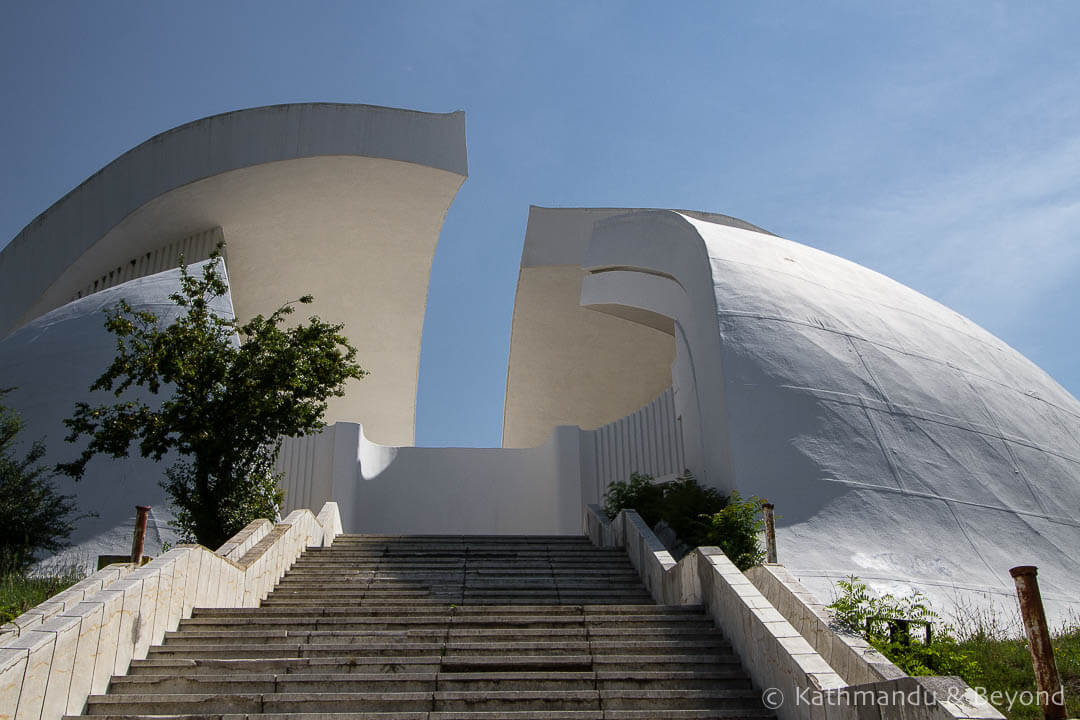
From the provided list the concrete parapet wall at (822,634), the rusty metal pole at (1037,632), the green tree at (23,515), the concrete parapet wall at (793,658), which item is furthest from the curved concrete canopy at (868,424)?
the green tree at (23,515)

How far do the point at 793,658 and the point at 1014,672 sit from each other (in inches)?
98.5

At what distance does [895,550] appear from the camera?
10703mm

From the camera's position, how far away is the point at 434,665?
18.7 feet

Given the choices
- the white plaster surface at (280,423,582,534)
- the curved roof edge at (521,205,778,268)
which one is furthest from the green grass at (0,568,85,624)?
the curved roof edge at (521,205,778,268)

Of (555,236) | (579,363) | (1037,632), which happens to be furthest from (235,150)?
(1037,632)

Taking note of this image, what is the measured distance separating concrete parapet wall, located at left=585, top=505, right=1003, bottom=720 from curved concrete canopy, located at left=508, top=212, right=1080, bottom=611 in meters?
3.35

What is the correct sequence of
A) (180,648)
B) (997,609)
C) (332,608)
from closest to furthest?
1. (180,648)
2. (332,608)
3. (997,609)

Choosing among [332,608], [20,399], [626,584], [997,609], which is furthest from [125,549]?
[997,609]

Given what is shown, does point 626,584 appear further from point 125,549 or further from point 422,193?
point 422,193

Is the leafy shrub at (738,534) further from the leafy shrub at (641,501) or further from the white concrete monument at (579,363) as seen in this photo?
the leafy shrub at (641,501)

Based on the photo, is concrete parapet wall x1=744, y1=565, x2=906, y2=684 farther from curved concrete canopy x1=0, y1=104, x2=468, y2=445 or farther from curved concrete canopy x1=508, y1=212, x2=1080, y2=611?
curved concrete canopy x1=0, y1=104, x2=468, y2=445

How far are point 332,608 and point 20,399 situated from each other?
8.79 m

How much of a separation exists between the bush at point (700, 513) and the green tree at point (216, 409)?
4.48m

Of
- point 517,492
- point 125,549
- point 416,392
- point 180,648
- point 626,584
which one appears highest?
point 416,392
